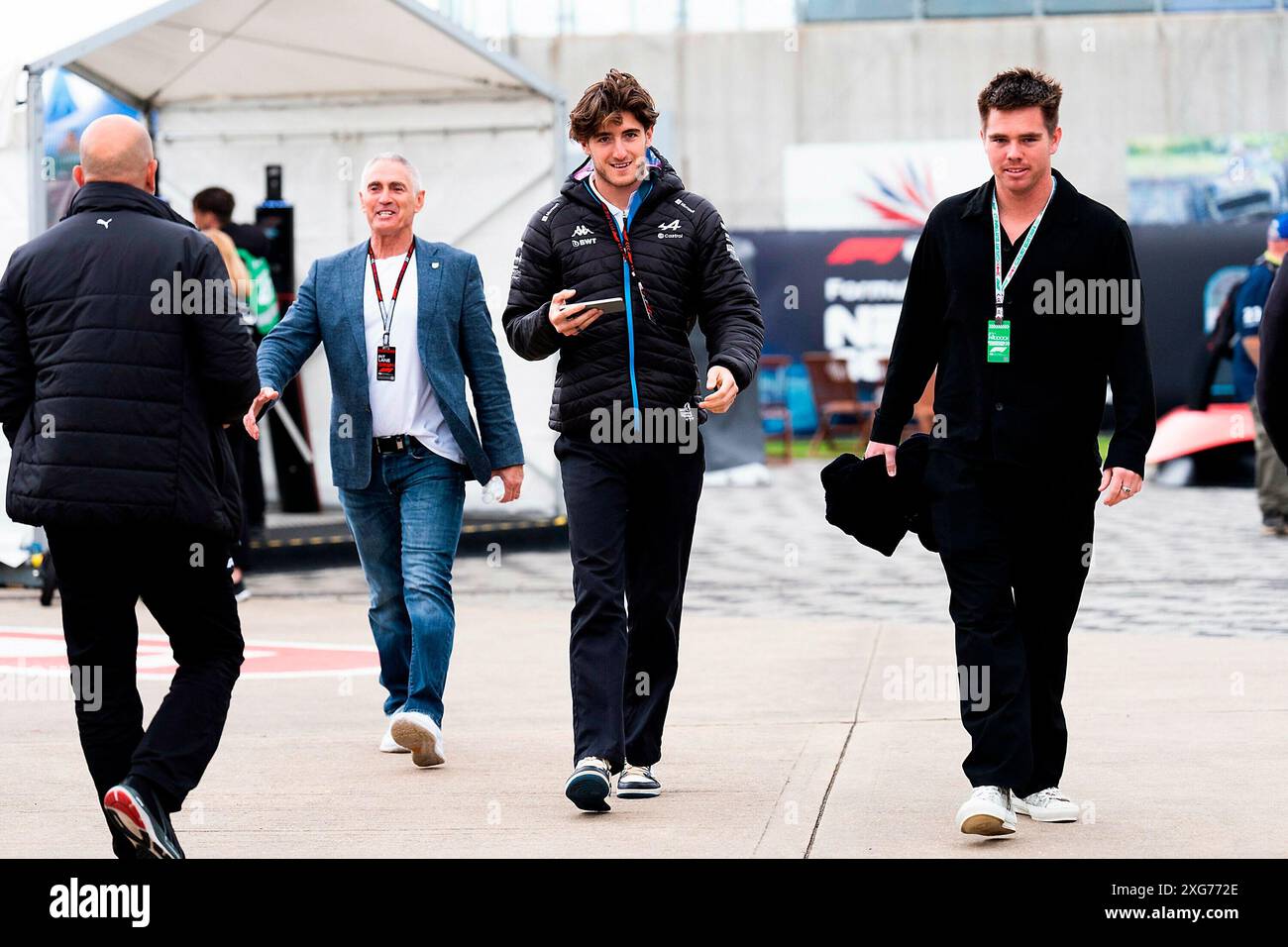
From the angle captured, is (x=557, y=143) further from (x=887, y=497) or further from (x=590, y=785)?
(x=590, y=785)

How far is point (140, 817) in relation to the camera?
4.21m

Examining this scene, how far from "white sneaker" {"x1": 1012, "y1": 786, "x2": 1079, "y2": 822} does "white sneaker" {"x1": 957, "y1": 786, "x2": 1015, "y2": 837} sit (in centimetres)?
28

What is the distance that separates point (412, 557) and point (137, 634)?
155 centimetres

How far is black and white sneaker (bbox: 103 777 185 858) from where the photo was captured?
4.21 meters

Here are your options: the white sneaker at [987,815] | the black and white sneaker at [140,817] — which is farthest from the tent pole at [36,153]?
the white sneaker at [987,815]

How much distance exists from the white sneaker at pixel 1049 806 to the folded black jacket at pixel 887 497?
695 millimetres

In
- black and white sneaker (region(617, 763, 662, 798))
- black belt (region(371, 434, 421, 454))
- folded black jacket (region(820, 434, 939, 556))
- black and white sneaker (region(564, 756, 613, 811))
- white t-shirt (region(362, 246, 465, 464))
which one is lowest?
black and white sneaker (region(617, 763, 662, 798))

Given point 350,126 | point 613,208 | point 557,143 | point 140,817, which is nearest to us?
point 140,817

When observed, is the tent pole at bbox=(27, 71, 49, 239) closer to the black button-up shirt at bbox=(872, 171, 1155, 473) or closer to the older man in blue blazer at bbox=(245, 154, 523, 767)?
the older man in blue blazer at bbox=(245, 154, 523, 767)

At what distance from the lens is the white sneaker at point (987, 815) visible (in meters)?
4.55

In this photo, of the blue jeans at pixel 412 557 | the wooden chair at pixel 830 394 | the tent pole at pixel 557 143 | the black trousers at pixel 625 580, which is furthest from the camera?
the wooden chair at pixel 830 394

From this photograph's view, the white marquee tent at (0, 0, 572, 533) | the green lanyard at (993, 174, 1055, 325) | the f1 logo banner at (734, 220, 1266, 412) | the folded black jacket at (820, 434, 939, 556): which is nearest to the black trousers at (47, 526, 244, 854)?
the folded black jacket at (820, 434, 939, 556)

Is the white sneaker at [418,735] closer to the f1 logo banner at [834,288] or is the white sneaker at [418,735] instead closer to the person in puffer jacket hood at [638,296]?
the person in puffer jacket hood at [638,296]
